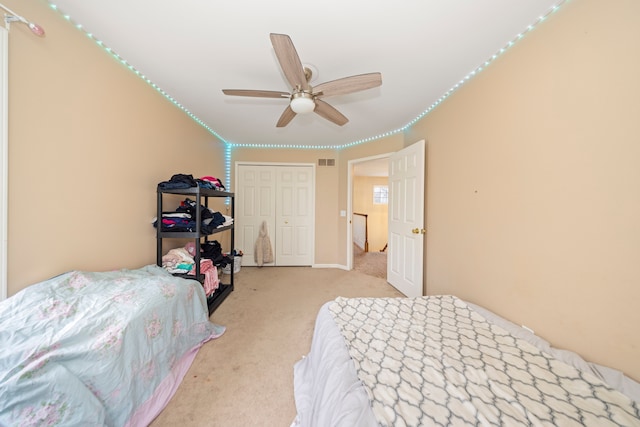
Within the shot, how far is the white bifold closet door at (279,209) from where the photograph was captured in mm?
3850

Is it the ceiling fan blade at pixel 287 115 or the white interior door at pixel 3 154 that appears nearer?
the white interior door at pixel 3 154

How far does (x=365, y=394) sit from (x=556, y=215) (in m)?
1.36

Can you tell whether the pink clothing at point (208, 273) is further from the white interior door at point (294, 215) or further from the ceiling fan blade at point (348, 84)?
the ceiling fan blade at point (348, 84)

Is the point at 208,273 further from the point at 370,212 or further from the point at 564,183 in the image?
the point at 370,212

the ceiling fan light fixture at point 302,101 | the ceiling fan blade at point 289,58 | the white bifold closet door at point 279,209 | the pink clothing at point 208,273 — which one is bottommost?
the pink clothing at point 208,273

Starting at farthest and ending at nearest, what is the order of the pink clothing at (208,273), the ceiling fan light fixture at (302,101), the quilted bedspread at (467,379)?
the pink clothing at (208,273) < the ceiling fan light fixture at (302,101) < the quilted bedspread at (467,379)

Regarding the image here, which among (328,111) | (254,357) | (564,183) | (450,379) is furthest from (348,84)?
(254,357)

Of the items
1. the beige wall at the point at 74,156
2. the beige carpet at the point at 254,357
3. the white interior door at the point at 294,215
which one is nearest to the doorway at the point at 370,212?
the white interior door at the point at 294,215

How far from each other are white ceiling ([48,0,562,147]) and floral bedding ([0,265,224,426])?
161 centimetres

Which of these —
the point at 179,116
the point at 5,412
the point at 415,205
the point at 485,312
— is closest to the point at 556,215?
the point at 485,312

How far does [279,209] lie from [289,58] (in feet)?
9.43

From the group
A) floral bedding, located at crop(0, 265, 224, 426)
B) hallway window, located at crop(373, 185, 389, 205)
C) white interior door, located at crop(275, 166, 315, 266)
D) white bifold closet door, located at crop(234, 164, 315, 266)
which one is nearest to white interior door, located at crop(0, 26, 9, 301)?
floral bedding, located at crop(0, 265, 224, 426)

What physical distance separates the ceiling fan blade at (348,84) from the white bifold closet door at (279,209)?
2.37 meters

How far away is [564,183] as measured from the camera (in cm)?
112
